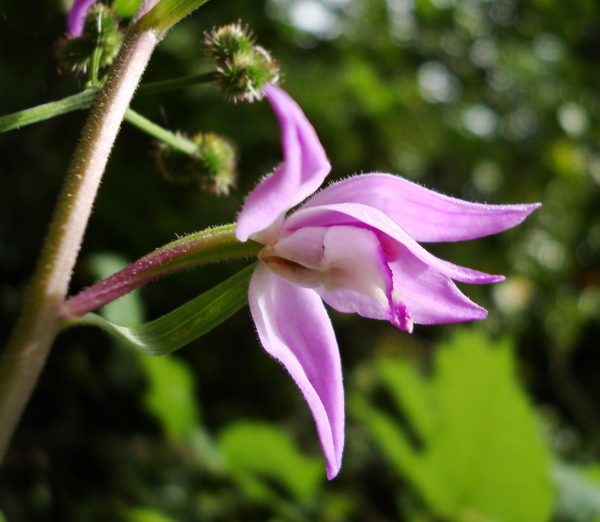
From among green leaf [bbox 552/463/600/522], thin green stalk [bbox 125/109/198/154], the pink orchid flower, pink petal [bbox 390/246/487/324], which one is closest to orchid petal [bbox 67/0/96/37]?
thin green stalk [bbox 125/109/198/154]

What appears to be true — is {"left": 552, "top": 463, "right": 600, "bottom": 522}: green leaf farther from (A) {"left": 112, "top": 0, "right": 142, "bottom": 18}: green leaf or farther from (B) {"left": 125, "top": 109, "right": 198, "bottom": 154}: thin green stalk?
(A) {"left": 112, "top": 0, "right": 142, "bottom": 18}: green leaf

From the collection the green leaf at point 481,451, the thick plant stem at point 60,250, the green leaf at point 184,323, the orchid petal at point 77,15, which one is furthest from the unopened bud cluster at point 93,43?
the green leaf at point 481,451

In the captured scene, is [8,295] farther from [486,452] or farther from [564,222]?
[564,222]

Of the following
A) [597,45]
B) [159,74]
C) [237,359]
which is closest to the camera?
[159,74]

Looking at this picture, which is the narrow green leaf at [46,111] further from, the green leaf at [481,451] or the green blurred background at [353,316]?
the green leaf at [481,451]

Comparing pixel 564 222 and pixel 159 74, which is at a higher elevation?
pixel 159 74

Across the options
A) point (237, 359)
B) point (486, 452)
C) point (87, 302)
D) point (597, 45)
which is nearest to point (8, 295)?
point (237, 359)

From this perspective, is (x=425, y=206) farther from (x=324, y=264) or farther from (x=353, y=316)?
(x=353, y=316)
